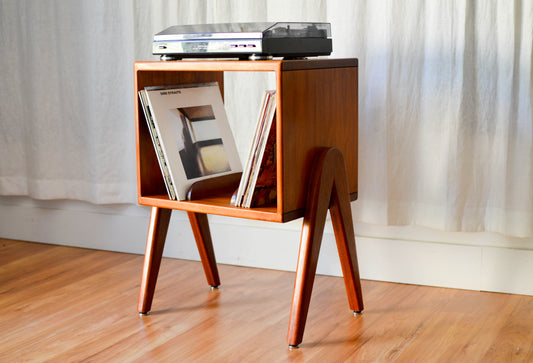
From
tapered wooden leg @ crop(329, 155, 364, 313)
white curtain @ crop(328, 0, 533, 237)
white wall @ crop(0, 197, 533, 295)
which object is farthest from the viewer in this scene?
white wall @ crop(0, 197, 533, 295)

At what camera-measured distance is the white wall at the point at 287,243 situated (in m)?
1.62

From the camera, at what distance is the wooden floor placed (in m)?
1.30

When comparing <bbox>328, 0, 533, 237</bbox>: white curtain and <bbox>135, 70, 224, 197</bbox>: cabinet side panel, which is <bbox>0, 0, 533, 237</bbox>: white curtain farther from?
<bbox>135, 70, 224, 197</bbox>: cabinet side panel

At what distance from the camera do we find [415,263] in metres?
1.69

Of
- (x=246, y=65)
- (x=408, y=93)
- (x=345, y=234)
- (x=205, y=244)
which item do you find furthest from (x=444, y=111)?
(x=205, y=244)

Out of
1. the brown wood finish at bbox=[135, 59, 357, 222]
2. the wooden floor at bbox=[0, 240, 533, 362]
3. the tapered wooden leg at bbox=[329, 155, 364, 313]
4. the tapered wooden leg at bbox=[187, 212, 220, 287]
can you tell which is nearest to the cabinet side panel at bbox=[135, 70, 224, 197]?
the brown wood finish at bbox=[135, 59, 357, 222]

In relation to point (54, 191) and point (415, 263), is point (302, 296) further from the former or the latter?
point (54, 191)

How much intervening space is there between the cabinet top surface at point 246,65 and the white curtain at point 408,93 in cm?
22

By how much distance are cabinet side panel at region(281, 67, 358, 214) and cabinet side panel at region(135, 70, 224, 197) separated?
14.2 inches

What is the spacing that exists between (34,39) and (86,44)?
184 mm

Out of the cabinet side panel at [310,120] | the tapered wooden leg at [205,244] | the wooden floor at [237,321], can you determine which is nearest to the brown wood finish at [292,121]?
the cabinet side panel at [310,120]

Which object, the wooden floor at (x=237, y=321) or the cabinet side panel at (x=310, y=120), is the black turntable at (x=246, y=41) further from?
Answer: the wooden floor at (x=237, y=321)

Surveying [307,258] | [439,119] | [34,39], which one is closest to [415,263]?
[439,119]

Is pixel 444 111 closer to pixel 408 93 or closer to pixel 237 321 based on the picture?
pixel 408 93
